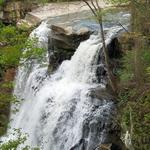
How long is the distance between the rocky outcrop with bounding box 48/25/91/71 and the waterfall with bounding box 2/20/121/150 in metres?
0.41

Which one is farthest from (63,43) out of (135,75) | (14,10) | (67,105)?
(14,10)

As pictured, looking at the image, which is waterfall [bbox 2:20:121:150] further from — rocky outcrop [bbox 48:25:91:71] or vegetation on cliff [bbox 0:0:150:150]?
vegetation on cliff [bbox 0:0:150:150]

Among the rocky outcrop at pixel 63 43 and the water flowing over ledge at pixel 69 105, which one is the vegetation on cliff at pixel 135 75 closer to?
the water flowing over ledge at pixel 69 105

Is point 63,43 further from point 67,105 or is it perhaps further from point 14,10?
point 14,10

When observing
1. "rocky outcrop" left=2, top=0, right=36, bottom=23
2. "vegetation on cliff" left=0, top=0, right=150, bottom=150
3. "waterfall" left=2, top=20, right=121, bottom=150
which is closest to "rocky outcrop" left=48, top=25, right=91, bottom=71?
"waterfall" left=2, top=20, right=121, bottom=150

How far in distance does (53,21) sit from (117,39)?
7.27 m

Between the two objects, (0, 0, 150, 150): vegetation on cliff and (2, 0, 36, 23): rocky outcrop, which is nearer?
(0, 0, 150, 150): vegetation on cliff

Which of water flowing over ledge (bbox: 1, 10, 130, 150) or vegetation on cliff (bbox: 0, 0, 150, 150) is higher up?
vegetation on cliff (bbox: 0, 0, 150, 150)

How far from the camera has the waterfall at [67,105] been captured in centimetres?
1239

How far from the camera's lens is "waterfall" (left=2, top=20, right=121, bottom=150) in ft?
40.7

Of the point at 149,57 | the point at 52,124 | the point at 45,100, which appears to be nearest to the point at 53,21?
the point at 45,100

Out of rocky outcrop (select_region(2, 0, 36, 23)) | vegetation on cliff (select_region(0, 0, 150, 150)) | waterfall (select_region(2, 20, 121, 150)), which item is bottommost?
rocky outcrop (select_region(2, 0, 36, 23))

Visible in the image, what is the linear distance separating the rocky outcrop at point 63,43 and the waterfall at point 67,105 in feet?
1.34

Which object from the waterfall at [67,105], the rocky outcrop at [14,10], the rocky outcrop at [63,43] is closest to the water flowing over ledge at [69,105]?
the waterfall at [67,105]
